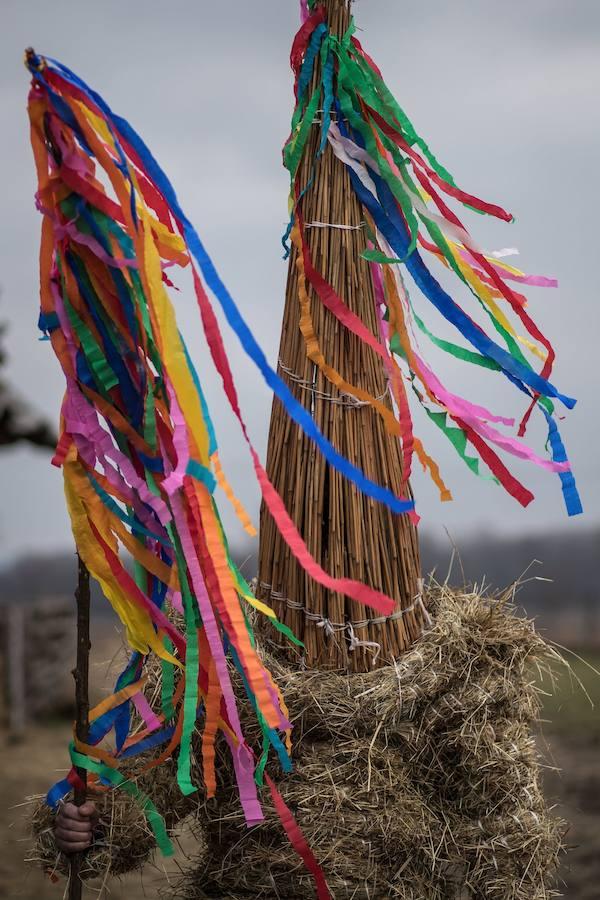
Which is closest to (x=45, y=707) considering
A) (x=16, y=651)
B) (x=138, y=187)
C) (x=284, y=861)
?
(x=16, y=651)

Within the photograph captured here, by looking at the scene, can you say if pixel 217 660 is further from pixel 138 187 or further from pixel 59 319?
pixel 138 187

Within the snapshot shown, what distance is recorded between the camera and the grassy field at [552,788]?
339 centimetres

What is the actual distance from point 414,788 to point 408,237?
1.13 metres

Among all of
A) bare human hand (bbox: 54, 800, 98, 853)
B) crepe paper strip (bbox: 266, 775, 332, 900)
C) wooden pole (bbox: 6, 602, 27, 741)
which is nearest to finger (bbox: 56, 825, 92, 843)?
bare human hand (bbox: 54, 800, 98, 853)

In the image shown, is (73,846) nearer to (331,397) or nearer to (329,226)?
(331,397)

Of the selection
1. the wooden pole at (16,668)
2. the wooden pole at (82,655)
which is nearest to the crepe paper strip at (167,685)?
the wooden pole at (82,655)

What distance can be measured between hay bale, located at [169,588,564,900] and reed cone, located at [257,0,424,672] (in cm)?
9

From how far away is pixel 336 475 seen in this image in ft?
6.84

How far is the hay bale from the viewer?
200cm

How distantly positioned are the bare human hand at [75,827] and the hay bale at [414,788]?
23 cm

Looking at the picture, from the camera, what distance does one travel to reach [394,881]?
2031 mm

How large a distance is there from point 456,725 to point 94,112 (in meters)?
1.39

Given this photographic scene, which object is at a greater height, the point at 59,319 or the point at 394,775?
the point at 59,319

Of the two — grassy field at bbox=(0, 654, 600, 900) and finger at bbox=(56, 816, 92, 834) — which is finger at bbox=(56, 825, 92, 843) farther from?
grassy field at bbox=(0, 654, 600, 900)
